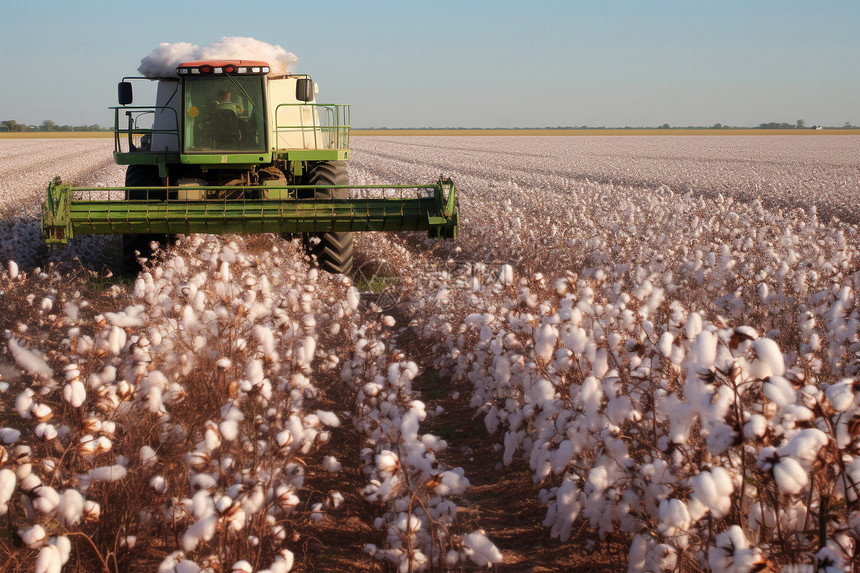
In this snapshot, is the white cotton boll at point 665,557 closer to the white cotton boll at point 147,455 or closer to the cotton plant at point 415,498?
the cotton plant at point 415,498

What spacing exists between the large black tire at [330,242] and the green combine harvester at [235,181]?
0.05 feet

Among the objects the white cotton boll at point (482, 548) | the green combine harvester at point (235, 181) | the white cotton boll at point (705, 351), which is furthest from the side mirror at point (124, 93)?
the white cotton boll at point (705, 351)

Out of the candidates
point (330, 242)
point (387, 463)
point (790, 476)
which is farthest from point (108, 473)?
point (330, 242)

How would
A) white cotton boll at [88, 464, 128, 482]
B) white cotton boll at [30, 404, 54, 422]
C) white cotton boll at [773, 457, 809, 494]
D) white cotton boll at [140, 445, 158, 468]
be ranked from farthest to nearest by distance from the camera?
white cotton boll at [140, 445, 158, 468] < white cotton boll at [88, 464, 128, 482] < white cotton boll at [30, 404, 54, 422] < white cotton boll at [773, 457, 809, 494]

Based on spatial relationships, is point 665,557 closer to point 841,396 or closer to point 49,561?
point 841,396

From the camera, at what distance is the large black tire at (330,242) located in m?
9.55

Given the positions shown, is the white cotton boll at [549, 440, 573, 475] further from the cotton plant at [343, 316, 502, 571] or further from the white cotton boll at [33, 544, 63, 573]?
the white cotton boll at [33, 544, 63, 573]

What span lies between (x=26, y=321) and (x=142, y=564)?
4158 millimetres

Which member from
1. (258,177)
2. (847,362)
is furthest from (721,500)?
(258,177)

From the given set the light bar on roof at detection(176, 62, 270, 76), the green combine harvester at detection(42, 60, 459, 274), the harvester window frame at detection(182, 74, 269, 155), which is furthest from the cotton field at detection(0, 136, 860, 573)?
the light bar on roof at detection(176, 62, 270, 76)

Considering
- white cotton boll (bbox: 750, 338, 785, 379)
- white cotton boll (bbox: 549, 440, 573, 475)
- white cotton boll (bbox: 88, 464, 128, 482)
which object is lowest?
white cotton boll (bbox: 88, 464, 128, 482)

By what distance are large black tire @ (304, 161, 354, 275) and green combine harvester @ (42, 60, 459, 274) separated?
0.05 ft

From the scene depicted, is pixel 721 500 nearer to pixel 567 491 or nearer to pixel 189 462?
pixel 567 491

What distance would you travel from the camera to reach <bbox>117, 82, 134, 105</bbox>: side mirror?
1008 centimetres
